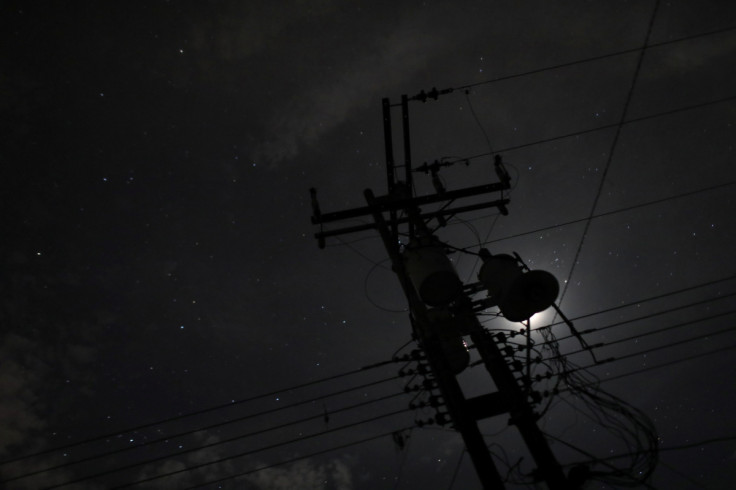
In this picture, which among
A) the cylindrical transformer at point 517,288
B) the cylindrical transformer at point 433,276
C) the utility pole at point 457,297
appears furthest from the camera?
the cylindrical transformer at point 433,276

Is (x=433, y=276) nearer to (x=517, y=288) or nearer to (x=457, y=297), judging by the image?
(x=457, y=297)

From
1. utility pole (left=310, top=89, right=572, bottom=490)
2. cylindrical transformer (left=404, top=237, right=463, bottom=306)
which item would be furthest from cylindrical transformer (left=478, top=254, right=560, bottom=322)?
cylindrical transformer (left=404, top=237, right=463, bottom=306)

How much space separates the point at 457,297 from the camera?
18.7 feet

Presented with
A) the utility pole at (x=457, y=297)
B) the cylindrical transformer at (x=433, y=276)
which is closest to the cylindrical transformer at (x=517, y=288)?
the utility pole at (x=457, y=297)

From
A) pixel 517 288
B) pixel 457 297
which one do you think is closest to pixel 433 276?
pixel 457 297

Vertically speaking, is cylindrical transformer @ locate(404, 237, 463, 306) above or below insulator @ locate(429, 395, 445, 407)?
above

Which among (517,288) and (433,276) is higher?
(433,276)

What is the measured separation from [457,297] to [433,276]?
1.96 feet

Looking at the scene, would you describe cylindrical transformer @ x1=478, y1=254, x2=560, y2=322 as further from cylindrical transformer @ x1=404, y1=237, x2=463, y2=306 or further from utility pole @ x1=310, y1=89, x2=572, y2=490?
cylindrical transformer @ x1=404, y1=237, x2=463, y2=306

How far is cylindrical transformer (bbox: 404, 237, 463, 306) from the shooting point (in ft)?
18.1

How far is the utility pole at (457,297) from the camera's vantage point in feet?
14.2

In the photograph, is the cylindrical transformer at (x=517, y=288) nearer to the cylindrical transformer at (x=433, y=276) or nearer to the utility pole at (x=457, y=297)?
the utility pole at (x=457, y=297)

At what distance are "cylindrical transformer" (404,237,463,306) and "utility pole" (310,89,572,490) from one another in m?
0.02

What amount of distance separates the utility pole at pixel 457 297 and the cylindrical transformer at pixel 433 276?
0.6 inches
